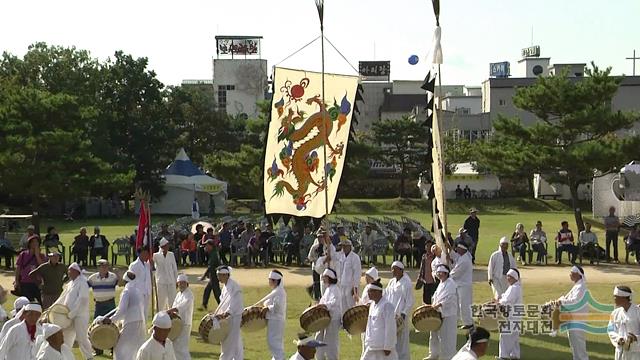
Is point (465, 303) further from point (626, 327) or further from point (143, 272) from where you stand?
point (143, 272)

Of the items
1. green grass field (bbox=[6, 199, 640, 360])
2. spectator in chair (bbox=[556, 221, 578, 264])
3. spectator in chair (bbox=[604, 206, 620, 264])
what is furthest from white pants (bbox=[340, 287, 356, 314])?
spectator in chair (bbox=[604, 206, 620, 264])

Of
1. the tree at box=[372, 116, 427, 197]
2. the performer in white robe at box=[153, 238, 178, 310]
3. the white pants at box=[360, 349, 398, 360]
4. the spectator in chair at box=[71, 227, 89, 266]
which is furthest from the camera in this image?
the tree at box=[372, 116, 427, 197]

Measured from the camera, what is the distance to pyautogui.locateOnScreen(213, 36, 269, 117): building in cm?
7600

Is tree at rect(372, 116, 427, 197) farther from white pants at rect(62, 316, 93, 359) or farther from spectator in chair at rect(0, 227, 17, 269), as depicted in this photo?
white pants at rect(62, 316, 93, 359)

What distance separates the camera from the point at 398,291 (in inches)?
522

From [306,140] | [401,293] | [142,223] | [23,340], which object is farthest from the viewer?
[306,140]

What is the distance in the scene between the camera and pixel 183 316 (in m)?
13.1

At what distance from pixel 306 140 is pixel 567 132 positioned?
48.4 feet

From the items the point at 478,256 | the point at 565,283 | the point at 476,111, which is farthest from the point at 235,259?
the point at 476,111

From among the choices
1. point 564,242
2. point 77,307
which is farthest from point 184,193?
point 77,307

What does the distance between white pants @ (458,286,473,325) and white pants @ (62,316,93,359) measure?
6342mm

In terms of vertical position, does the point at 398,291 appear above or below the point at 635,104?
below

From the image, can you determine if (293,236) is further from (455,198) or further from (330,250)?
(455,198)

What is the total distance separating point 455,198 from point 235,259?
1262 inches
